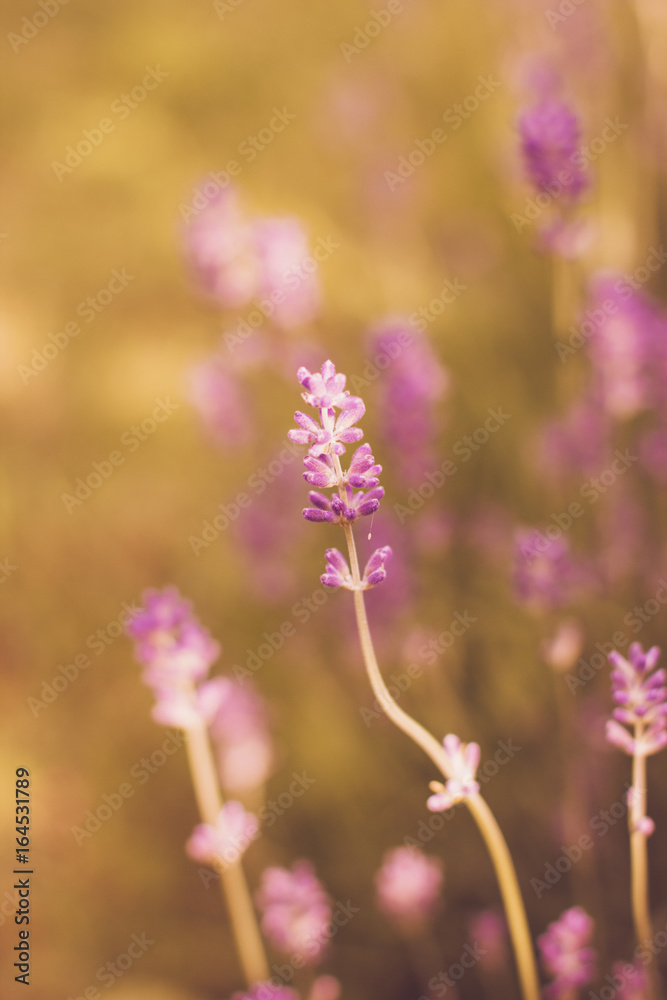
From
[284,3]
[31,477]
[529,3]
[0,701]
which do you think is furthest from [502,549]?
[284,3]

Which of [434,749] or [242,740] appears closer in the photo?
[434,749]

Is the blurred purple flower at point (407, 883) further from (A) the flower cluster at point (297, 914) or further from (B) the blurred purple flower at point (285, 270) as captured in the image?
(B) the blurred purple flower at point (285, 270)

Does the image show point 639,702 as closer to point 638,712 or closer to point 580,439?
point 638,712

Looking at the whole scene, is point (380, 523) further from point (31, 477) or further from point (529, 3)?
point (529, 3)

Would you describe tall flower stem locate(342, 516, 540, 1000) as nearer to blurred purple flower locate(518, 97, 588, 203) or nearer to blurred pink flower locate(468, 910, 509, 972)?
blurred pink flower locate(468, 910, 509, 972)

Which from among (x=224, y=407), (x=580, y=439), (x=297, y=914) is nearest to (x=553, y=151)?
(x=580, y=439)

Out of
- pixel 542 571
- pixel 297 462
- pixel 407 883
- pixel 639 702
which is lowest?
pixel 407 883
